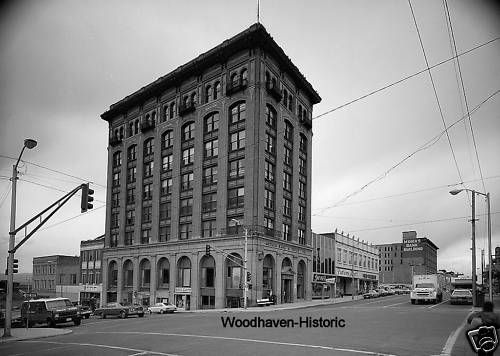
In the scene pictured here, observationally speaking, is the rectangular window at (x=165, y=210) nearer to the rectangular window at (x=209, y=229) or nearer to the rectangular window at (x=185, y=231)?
the rectangular window at (x=185, y=231)

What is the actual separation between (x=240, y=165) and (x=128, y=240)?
2779cm

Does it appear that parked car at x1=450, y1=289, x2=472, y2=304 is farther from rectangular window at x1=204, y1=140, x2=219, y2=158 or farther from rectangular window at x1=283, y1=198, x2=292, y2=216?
rectangular window at x1=204, y1=140, x2=219, y2=158

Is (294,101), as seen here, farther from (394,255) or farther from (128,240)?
(394,255)

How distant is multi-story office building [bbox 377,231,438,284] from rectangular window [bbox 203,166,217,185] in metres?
131

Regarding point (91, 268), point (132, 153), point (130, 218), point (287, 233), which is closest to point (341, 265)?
point (287, 233)

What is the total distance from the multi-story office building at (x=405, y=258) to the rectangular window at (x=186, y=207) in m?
129

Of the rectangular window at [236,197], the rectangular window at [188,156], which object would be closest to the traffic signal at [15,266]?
the rectangular window at [236,197]

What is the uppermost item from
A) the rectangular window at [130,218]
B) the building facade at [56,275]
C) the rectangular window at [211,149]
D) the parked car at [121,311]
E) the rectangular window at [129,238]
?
the rectangular window at [211,149]

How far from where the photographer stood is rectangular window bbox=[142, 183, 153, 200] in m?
72.0

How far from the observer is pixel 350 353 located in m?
14.7

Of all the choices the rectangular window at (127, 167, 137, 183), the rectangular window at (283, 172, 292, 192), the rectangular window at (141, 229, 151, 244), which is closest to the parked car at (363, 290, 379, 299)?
the rectangular window at (283, 172, 292, 192)

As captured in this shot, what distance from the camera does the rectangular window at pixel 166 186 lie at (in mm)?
68000

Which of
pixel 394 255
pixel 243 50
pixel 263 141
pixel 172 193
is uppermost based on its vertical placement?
pixel 243 50

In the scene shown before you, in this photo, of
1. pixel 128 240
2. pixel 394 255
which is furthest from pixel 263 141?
pixel 394 255
